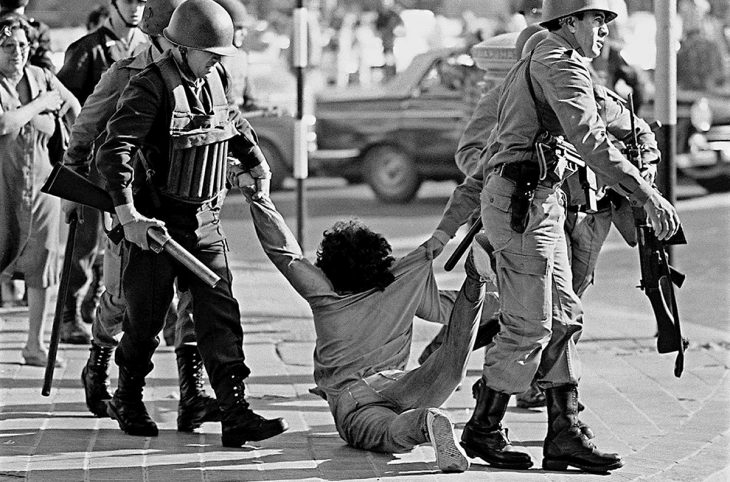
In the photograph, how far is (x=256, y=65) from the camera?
2047 cm

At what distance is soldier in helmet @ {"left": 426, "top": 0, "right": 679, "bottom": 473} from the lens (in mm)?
6055

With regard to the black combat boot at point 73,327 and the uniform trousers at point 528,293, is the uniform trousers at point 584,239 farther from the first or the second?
the black combat boot at point 73,327

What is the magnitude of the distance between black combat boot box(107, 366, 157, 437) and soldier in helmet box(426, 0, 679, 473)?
1.46 meters

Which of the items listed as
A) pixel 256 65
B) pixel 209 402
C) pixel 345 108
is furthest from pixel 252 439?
pixel 256 65

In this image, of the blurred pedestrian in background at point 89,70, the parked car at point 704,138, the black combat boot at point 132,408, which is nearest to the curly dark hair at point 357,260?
the black combat boot at point 132,408

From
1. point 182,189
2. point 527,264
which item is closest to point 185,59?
point 182,189

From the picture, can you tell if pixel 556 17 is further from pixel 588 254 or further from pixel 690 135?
pixel 690 135

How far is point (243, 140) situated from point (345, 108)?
11.5m

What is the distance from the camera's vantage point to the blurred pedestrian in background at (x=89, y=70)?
8.88 meters

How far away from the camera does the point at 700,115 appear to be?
1812 cm

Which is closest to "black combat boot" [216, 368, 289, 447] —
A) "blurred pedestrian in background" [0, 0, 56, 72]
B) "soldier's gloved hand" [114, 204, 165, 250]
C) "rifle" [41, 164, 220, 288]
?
"rifle" [41, 164, 220, 288]

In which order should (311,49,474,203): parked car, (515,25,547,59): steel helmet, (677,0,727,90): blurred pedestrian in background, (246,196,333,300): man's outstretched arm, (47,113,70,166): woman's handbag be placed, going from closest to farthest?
(246,196,333,300): man's outstretched arm, (515,25,547,59): steel helmet, (47,113,70,166): woman's handbag, (311,49,474,203): parked car, (677,0,727,90): blurred pedestrian in background

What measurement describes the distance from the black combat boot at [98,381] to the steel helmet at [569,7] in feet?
8.63

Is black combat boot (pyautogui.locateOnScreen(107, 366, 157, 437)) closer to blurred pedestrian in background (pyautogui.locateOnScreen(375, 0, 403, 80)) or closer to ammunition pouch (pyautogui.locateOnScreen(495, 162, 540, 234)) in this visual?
ammunition pouch (pyautogui.locateOnScreen(495, 162, 540, 234))
